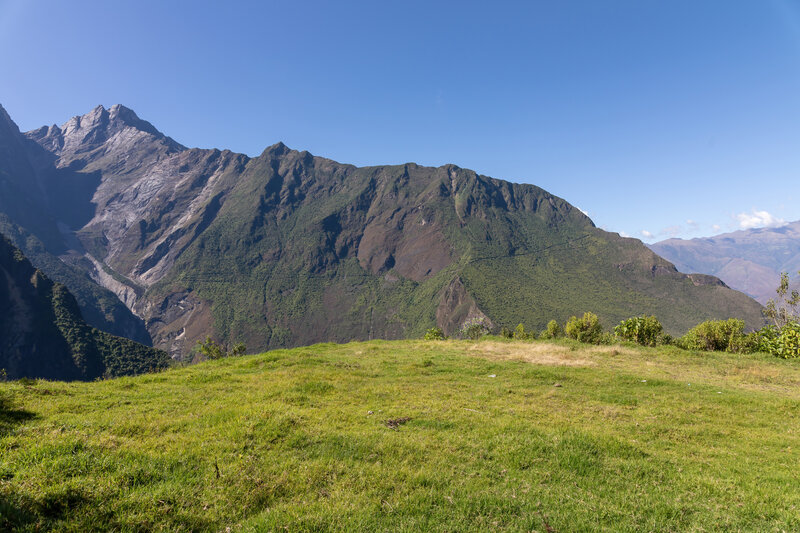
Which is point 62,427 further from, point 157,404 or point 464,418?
point 464,418

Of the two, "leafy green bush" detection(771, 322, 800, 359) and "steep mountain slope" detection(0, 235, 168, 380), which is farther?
"steep mountain slope" detection(0, 235, 168, 380)

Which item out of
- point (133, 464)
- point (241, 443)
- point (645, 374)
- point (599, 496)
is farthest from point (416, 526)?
point (645, 374)

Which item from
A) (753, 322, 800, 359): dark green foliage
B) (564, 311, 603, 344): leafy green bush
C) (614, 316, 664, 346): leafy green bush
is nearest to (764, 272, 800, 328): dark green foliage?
(753, 322, 800, 359): dark green foliage

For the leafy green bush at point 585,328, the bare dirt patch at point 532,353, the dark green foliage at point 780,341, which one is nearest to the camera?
the bare dirt patch at point 532,353

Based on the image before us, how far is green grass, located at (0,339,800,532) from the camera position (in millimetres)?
5480

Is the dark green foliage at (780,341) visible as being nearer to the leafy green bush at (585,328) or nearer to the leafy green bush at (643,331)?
the leafy green bush at (643,331)

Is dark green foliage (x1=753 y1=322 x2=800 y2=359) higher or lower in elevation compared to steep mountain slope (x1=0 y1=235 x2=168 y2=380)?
higher

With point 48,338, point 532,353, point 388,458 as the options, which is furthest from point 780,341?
point 48,338

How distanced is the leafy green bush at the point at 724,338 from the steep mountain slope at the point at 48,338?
13239 centimetres

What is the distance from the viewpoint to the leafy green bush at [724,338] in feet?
88.9

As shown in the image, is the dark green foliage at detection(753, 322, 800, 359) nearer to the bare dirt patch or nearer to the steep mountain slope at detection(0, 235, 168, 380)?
the bare dirt patch

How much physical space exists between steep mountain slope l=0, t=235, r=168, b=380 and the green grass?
4833 inches

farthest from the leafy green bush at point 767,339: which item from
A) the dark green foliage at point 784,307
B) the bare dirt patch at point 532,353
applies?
the bare dirt patch at point 532,353

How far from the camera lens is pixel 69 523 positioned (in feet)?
15.1
